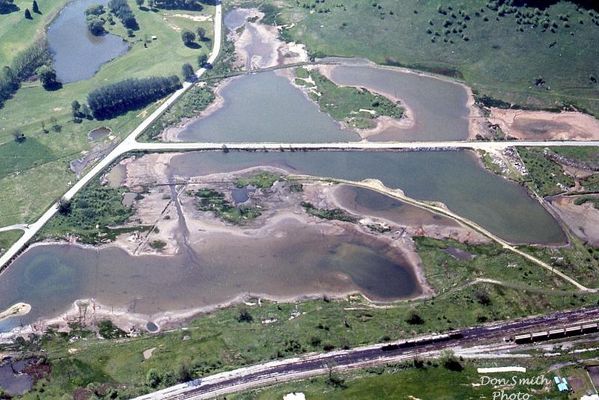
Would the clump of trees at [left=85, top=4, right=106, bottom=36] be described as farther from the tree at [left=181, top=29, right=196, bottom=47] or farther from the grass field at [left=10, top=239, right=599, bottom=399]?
the grass field at [left=10, top=239, right=599, bottom=399]

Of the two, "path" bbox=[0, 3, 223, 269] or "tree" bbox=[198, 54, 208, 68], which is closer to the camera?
"path" bbox=[0, 3, 223, 269]

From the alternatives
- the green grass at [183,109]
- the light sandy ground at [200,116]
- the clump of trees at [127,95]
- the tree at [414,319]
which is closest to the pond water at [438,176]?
the light sandy ground at [200,116]

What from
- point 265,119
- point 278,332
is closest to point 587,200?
point 278,332

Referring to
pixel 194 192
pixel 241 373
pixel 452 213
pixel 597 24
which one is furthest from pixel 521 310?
pixel 597 24

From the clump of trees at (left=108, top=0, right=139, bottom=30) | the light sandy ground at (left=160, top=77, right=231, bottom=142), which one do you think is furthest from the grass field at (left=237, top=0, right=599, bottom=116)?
the clump of trees at (left=108, top=0, right=139, bottom=30)

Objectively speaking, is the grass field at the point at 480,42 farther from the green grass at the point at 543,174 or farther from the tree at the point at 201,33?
the tree at the point at 201,33

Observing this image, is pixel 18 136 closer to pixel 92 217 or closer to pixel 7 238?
pixel 7 238
